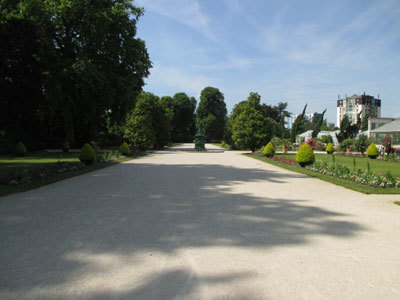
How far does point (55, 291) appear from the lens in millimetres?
2445

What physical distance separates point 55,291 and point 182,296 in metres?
1.23

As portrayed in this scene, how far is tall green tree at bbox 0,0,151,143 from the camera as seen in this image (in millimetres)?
20516

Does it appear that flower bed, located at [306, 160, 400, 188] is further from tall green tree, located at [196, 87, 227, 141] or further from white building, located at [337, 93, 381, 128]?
white building, located at [337, 93, 381, 128]

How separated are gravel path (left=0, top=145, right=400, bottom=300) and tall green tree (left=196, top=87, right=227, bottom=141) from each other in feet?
188

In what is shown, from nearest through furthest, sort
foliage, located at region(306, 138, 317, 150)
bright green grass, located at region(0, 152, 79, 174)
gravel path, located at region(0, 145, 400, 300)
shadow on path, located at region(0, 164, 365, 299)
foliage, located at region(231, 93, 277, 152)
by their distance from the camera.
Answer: gravel path, located at region(0, 145, 400, 300), shadow on path, located at region(0, 164, 365, 299), bright green grass, located at region(0, 152, 79, 174), foliage, located at region(231, 93, 277, 152), foliage, located at region(306, 138, 317, 150)

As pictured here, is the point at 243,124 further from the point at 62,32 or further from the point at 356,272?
the point at 356,272

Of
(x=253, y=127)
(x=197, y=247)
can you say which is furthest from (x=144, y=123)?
(x=197, y=247)

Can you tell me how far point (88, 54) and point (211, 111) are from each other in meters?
43.3

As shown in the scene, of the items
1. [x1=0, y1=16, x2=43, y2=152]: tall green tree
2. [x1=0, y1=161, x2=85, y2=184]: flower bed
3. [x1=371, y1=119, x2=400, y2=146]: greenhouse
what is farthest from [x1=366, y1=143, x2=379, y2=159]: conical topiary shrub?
[x1=0, y1=16, x2=43, y2=152]: tall green tree

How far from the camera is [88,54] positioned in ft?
Answer: 77.3

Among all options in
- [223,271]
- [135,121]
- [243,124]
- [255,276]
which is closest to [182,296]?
[223,271]

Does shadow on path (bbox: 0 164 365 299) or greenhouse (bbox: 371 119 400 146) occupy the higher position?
greenhouse (bbox: 371 119 400 146)

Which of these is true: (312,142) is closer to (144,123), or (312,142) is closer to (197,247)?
(144,123)

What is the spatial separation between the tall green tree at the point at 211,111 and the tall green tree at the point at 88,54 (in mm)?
38695
